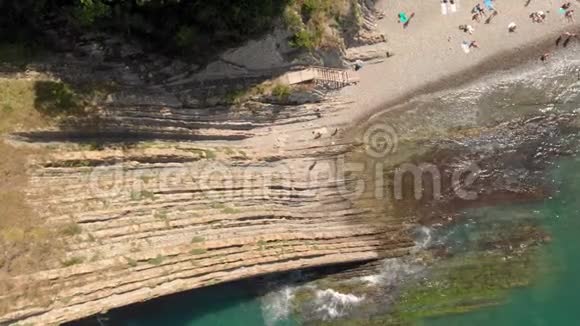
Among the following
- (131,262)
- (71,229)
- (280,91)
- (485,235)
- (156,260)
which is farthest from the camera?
(485,235)

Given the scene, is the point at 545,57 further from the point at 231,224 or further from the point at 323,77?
the point at 231,224

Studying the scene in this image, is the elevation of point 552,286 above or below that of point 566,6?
below

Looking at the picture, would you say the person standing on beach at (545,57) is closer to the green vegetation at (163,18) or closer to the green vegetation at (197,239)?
the green vegetation at (163,18)

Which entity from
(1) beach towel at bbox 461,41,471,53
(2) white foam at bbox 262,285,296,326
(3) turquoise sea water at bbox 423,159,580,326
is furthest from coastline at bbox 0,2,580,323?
(3) turquoise sea water at bbox 423,159,580,326

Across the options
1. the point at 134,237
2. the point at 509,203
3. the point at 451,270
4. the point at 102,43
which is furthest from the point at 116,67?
the point at 509,203

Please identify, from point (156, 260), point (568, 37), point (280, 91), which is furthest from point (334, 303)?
point (568, 37)

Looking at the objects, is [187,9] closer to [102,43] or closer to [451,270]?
[102,43]

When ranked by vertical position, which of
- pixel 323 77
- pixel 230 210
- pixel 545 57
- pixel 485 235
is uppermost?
pixel 545 57
